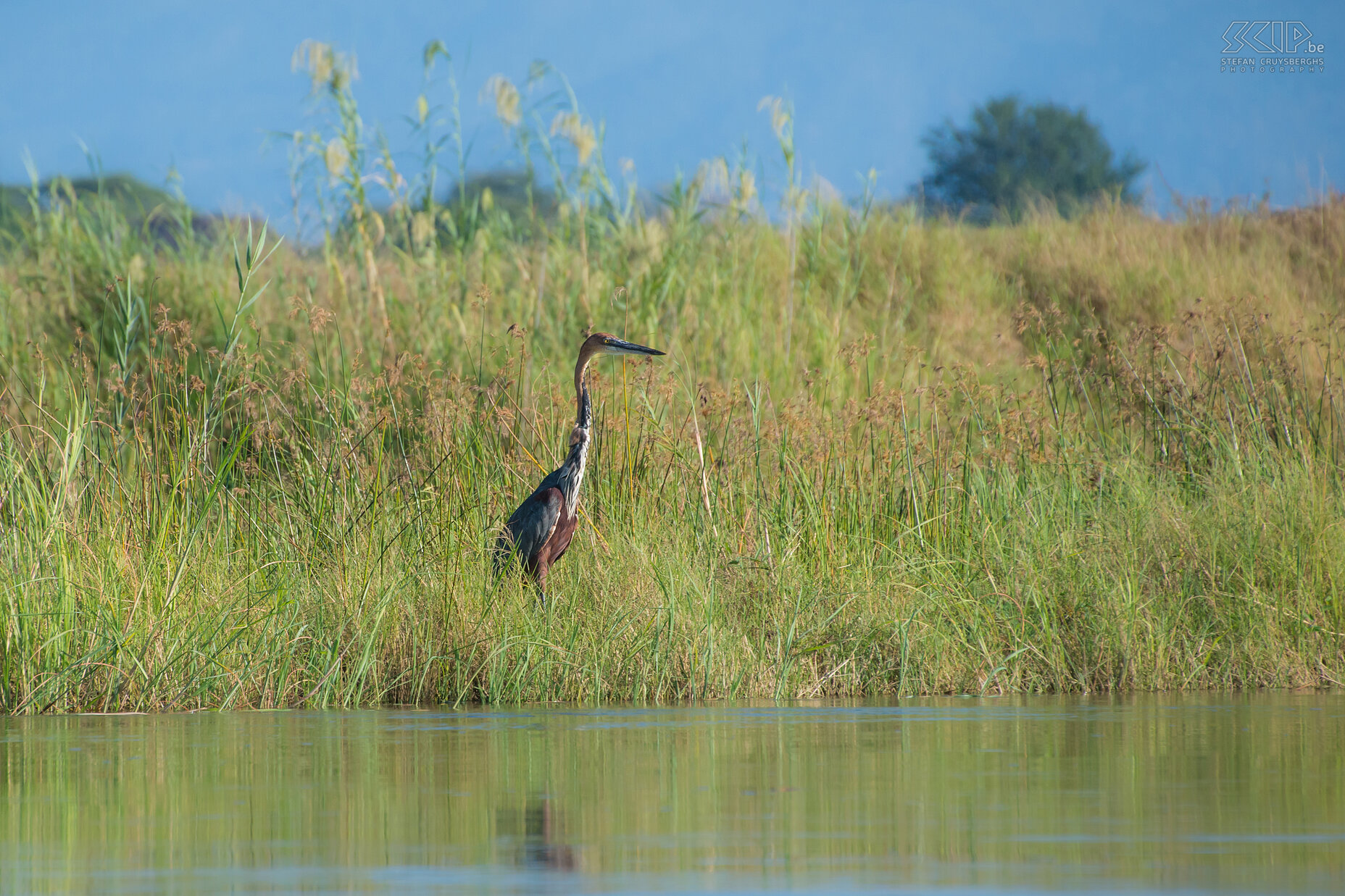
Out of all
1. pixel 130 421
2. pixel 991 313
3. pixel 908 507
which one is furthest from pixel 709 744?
pixel 991 313

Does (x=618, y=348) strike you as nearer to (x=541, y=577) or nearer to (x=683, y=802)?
(x=541, y=577)

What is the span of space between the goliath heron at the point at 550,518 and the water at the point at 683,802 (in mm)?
1344

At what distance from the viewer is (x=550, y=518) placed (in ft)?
20.5

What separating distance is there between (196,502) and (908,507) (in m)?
3.13

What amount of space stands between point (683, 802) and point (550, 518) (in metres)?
3.22

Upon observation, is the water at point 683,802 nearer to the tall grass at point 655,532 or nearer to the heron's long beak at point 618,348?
the tall grass at point 655,532

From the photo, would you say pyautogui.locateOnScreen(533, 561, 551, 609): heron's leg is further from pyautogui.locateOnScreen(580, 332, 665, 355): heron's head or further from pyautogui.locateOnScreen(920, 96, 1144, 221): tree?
pyautogui.locateOnScreen(920, 96, 1144, 221): tree

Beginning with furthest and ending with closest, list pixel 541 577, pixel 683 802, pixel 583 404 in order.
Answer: pixel 583 404
pixel 541 577
pixel 683 802

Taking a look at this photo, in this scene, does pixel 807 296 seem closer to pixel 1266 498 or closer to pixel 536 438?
pixel 536 438

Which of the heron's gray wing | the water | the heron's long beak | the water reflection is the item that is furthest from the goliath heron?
the water reflection

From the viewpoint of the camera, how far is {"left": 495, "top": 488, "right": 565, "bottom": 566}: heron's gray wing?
614cm

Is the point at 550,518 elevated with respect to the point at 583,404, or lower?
lower

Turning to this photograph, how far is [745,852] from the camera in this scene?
2557mm

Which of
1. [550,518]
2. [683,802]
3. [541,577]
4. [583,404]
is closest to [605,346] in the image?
[583,404]
